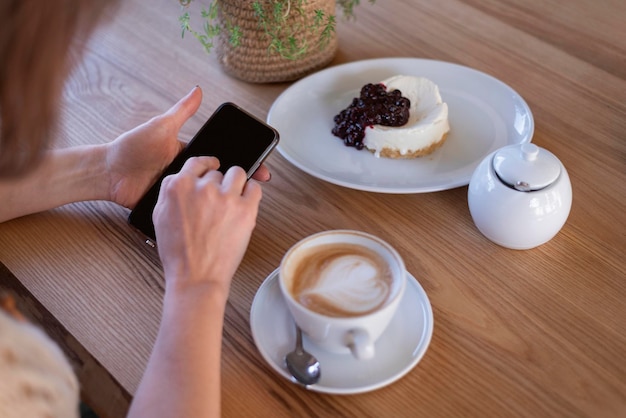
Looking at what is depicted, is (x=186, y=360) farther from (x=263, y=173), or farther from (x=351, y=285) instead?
(x=263, y=173)

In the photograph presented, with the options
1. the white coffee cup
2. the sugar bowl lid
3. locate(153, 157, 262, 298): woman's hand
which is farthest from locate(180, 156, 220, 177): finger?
the sugar bowl lid

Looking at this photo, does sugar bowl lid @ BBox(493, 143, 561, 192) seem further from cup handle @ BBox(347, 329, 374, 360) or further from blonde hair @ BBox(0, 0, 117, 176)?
blonde hair @ BBox(0, 0, 117, 176)

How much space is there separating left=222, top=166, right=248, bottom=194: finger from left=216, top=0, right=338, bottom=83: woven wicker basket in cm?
41

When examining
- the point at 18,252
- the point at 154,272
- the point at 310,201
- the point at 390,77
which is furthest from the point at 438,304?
the point at 18,252

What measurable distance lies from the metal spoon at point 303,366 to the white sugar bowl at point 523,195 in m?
0.35

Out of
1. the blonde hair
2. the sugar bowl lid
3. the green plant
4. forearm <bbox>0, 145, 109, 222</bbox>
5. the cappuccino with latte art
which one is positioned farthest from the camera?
the green plant

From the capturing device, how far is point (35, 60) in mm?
684

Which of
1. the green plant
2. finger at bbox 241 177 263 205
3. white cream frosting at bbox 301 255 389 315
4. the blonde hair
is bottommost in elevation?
white cream frosting at bbox 301 255 389 315

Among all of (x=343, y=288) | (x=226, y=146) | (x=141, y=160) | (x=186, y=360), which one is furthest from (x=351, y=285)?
(x=141, y=160)

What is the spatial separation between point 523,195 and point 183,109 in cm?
57

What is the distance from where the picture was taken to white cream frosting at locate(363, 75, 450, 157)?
110 centimetres

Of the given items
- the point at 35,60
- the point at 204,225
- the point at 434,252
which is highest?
the point at 35,60

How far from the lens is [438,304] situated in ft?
2.91

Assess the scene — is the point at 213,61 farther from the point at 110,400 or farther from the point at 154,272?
the point at 110,400
